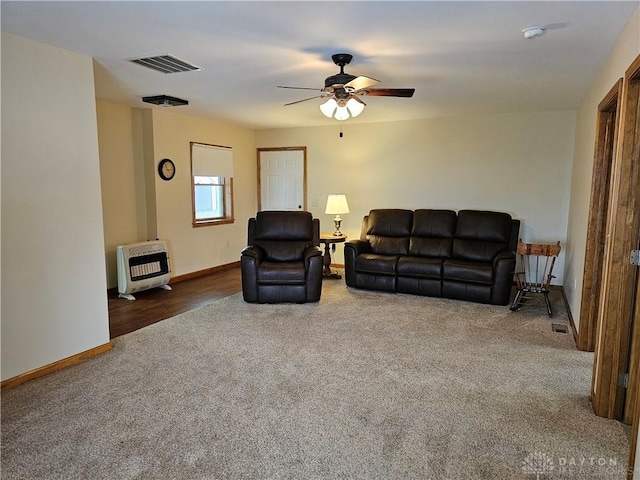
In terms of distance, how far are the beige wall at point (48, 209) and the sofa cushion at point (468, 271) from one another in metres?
3.63

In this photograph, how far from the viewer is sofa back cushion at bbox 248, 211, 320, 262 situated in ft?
16.8

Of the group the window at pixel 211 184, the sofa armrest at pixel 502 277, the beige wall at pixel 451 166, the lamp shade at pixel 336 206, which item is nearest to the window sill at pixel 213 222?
the window at pixel 211 184

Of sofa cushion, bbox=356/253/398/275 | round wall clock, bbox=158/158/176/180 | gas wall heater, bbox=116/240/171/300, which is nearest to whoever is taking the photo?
gas wall heater, bbox=116/240/171/300

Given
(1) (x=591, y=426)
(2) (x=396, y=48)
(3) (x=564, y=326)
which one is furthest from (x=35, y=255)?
(3) (x=564, y=326)

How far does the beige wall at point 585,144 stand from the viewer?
2.40 meters

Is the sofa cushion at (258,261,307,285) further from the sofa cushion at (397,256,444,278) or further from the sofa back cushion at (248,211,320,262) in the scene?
the sofa cushion at (397,256,444,278)

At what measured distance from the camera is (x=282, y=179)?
23.5 ft

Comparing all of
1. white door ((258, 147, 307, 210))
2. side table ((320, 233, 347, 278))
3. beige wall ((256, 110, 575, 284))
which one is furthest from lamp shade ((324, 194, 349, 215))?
white door ((258, 147, 307, 210))

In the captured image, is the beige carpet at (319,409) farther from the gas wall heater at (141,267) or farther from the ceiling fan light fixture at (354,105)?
the ceiling fan light fixture at (354,105)

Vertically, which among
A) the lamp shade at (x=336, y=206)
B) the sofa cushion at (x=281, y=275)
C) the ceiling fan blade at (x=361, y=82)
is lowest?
the sofa cushion at (x=281, y=275)

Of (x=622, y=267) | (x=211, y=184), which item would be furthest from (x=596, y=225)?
(x=211, y=184)

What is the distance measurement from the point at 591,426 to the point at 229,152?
19.2 feet

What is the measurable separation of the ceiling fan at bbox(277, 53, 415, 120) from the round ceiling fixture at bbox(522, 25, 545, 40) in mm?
832

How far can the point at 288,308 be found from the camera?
4520 millimetres
